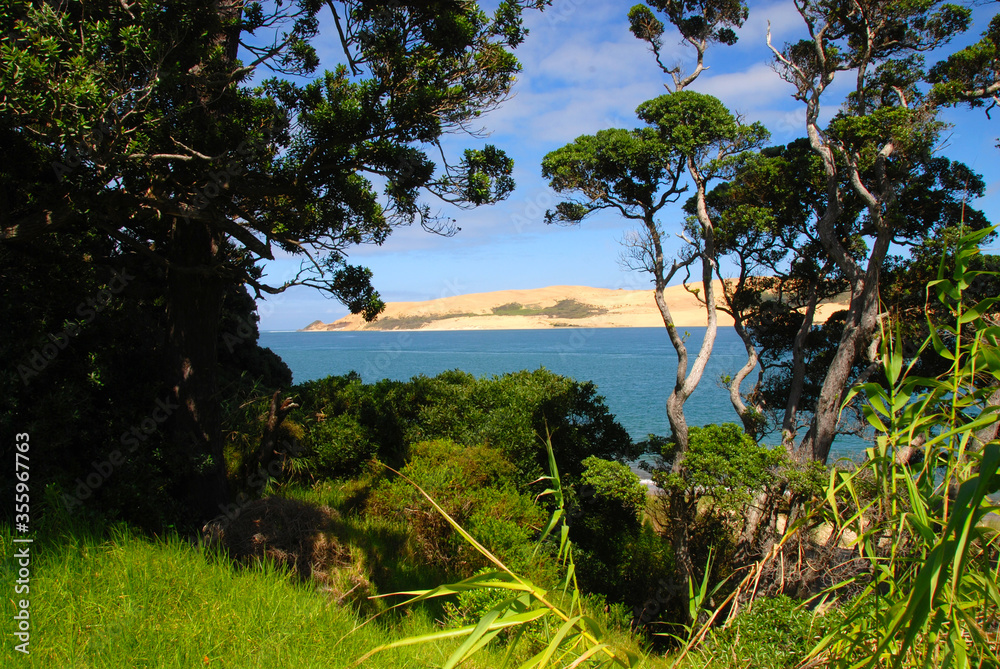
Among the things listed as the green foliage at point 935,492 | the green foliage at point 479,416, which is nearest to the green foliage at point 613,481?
the green foliage at point 479,416

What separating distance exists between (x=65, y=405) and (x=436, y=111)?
4.99 m

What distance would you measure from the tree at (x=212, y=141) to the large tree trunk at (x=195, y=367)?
0.06ft

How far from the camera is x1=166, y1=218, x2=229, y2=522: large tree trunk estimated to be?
6.78 metres

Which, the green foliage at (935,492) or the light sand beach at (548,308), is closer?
the green foliage at (935,492)

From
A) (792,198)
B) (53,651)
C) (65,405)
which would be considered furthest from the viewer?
(792,198)

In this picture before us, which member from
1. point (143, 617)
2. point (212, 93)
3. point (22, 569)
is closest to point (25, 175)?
point (212, 93)

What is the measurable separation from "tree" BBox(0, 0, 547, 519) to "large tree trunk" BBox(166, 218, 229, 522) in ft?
0.06

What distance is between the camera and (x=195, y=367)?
Result: 6.88m

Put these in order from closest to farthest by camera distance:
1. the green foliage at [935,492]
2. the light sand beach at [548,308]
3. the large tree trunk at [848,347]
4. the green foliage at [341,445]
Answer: the green foliage at [935,492], the green foliage at [341,445], the large tree trunk at [848,347], the light sand beach at [548,308]

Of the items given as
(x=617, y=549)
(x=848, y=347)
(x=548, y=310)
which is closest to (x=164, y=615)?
(x=617, y=549)

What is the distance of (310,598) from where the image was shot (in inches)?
167

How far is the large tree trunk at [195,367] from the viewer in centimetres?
678

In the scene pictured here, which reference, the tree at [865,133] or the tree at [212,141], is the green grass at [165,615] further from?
the tree at [865,133]

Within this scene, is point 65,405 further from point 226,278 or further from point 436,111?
point 436,111
